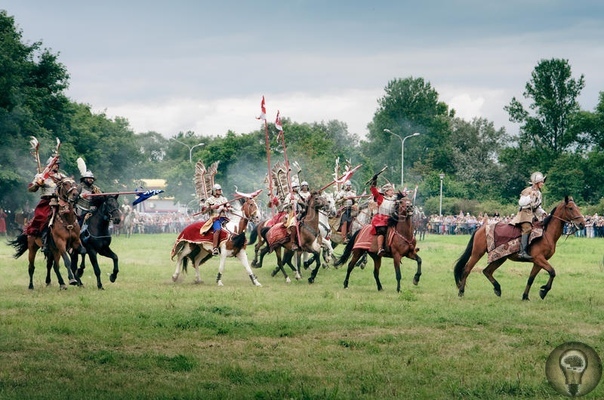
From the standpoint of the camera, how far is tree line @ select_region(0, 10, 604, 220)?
58.3 m

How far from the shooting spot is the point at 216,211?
24.2m

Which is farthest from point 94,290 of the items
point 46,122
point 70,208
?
point 46,122

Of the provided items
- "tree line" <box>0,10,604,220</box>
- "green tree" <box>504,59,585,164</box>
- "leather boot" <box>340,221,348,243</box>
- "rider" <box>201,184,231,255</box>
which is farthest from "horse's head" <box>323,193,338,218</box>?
"green tree" <box>504,59,585,164</box>

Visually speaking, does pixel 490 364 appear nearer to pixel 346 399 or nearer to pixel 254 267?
pixel 346 399

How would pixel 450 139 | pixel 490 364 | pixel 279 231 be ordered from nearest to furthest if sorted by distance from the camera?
pixel 490 364 < pixel 279 231 < pixel 450 139

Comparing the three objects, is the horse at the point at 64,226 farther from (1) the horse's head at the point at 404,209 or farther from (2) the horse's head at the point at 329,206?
(1) the horse's head at the point at 404,209

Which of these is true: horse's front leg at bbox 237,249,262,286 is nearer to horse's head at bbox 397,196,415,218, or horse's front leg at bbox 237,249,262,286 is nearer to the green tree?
horse's head at bbox 397,196,415,218

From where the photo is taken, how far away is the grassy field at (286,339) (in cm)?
1112

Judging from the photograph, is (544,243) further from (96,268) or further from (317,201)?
(96,268)

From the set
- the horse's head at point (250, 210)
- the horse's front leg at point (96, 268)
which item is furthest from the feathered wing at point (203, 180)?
the horse's front leg at point (96, 268)

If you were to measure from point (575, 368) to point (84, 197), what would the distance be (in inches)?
623

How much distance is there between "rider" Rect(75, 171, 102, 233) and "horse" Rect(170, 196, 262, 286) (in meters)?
2.51

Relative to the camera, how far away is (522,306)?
62.1 ft

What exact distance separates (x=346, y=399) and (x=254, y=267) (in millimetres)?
18397
